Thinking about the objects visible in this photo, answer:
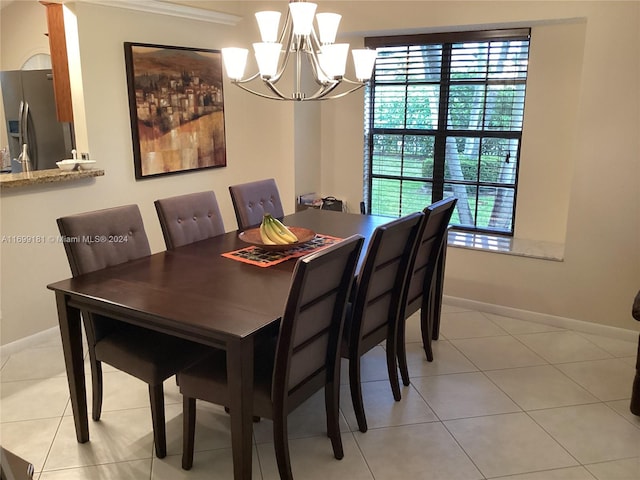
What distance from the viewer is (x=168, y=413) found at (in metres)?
2.63

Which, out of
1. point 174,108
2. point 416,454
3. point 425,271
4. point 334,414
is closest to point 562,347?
point 425,271

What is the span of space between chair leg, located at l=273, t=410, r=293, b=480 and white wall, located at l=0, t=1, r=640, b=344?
6.87 feet

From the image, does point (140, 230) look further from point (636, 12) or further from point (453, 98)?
point (636, 12)

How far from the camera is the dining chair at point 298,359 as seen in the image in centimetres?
184

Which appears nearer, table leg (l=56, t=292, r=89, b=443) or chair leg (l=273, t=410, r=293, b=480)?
chair leg (l=273, t=410, r=293, b=480)

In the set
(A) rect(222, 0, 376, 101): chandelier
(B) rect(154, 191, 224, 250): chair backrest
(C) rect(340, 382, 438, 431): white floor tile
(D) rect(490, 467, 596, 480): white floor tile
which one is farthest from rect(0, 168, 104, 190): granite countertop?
(D) rect(490, 467, 596, 480): white floor tile

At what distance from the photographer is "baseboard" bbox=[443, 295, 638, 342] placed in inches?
136

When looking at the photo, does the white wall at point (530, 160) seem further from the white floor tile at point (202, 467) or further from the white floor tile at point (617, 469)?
the white floor tile at point (202, 467)

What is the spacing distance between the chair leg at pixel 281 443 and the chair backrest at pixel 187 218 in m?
1.28

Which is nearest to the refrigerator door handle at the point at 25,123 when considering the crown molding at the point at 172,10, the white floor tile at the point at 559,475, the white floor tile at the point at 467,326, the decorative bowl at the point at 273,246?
the crown molding at the point at 172,10

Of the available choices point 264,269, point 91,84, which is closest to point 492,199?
point 264,269

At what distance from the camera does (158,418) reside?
2.24 metres

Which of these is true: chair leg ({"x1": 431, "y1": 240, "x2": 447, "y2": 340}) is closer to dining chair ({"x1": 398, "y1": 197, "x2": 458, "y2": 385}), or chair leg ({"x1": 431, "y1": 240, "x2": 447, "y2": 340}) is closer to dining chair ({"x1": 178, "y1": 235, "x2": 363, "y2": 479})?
dining chair ({"x1": 398, "y1": 197, "x2": 458, "y2": 385})

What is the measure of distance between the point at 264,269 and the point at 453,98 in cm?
251
